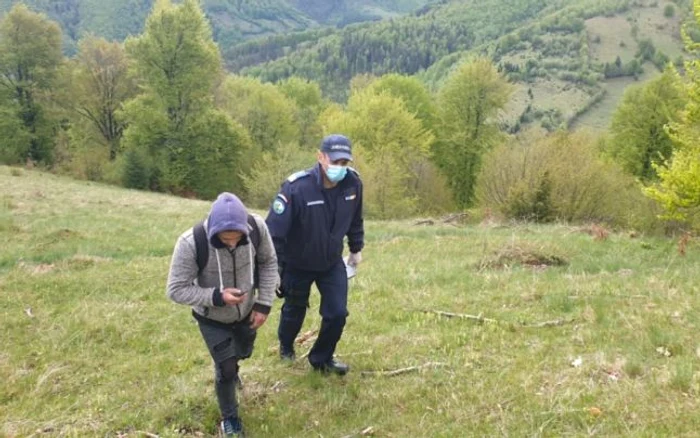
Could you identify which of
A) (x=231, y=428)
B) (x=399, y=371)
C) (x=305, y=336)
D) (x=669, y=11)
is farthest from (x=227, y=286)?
(x=669, y=11)

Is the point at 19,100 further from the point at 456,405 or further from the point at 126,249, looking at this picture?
the point at 456,405

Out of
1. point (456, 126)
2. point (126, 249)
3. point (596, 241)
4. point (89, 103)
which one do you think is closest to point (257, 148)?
point (89, 103)

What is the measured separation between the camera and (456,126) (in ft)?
159

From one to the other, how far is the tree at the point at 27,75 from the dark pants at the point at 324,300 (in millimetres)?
42948

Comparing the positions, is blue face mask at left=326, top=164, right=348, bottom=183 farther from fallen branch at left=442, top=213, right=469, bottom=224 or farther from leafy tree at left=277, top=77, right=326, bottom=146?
leafy tree at left=277, top=77, right=326, bottom=146

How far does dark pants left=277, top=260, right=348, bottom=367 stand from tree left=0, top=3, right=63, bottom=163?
42948 mm

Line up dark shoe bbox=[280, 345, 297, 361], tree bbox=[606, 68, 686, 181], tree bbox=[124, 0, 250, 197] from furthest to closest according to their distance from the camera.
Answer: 1. tree bbox=[606, 68, 686, 181]
2. tree bbox=[124, 0, 250, 197]
3. dark shoe bbox=[280, 345, 297, 361]

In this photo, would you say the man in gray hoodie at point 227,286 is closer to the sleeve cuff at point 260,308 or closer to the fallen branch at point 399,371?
the sleeve cuff at point 260,308

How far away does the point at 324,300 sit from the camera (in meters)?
6.32

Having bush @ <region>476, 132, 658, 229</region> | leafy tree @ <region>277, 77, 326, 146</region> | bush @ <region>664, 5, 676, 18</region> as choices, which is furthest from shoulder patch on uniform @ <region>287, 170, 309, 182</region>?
bush @ <region>664, 5, 676, 18</region>

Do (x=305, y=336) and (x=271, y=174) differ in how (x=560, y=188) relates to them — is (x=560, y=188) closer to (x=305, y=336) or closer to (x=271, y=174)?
(x=271, y=174)

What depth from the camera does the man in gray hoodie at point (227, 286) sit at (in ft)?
16.2

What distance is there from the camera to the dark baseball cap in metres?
5.86

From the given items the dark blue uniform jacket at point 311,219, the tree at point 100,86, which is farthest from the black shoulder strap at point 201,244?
the tree at point 100,86
